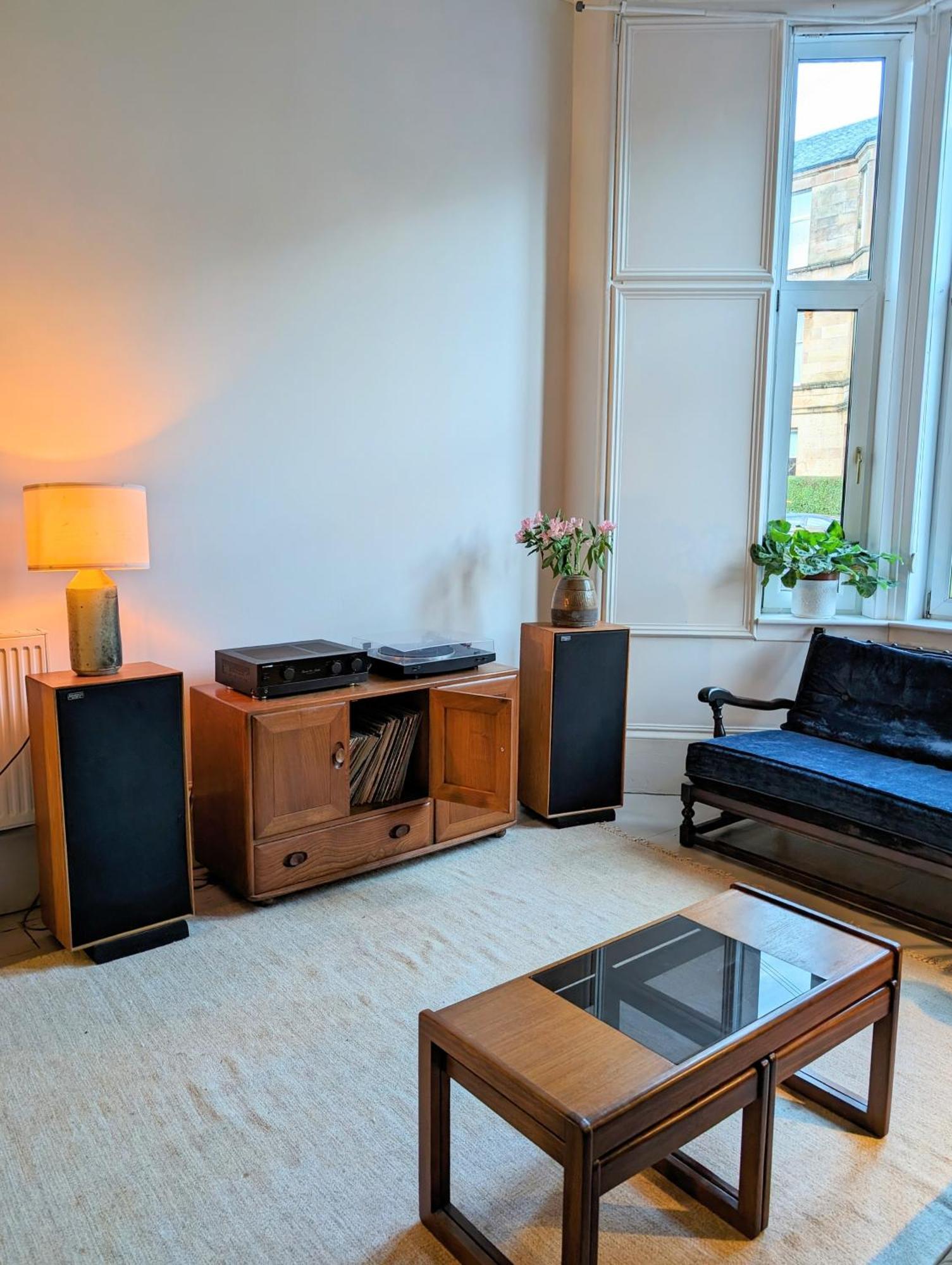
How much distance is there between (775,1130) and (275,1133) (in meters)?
1.03

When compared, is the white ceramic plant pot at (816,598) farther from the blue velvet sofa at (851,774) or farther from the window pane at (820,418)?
the window pane at (820,418)

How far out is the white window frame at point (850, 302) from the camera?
12.2ft

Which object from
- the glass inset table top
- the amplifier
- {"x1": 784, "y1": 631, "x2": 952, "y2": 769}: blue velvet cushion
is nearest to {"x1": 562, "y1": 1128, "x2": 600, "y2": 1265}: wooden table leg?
the glass inset table top

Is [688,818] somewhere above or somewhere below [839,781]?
below

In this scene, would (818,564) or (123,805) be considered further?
(818,564)

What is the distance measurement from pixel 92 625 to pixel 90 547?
240 mm

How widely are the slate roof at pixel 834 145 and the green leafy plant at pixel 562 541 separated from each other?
178 centimetres

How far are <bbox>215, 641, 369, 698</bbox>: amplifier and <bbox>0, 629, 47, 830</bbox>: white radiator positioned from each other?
1.77ft

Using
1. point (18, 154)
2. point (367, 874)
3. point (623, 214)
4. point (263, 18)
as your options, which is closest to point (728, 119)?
point (623, 214)

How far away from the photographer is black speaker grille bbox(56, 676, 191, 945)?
7.89ft

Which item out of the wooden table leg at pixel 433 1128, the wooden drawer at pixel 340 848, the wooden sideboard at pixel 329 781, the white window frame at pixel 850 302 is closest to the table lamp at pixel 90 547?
the wooden sideboard at pixel 329 781

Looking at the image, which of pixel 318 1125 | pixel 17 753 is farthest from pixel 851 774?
pixel 17 753

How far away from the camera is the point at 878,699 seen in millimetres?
3414

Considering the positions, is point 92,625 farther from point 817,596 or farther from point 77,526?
point 817,596
